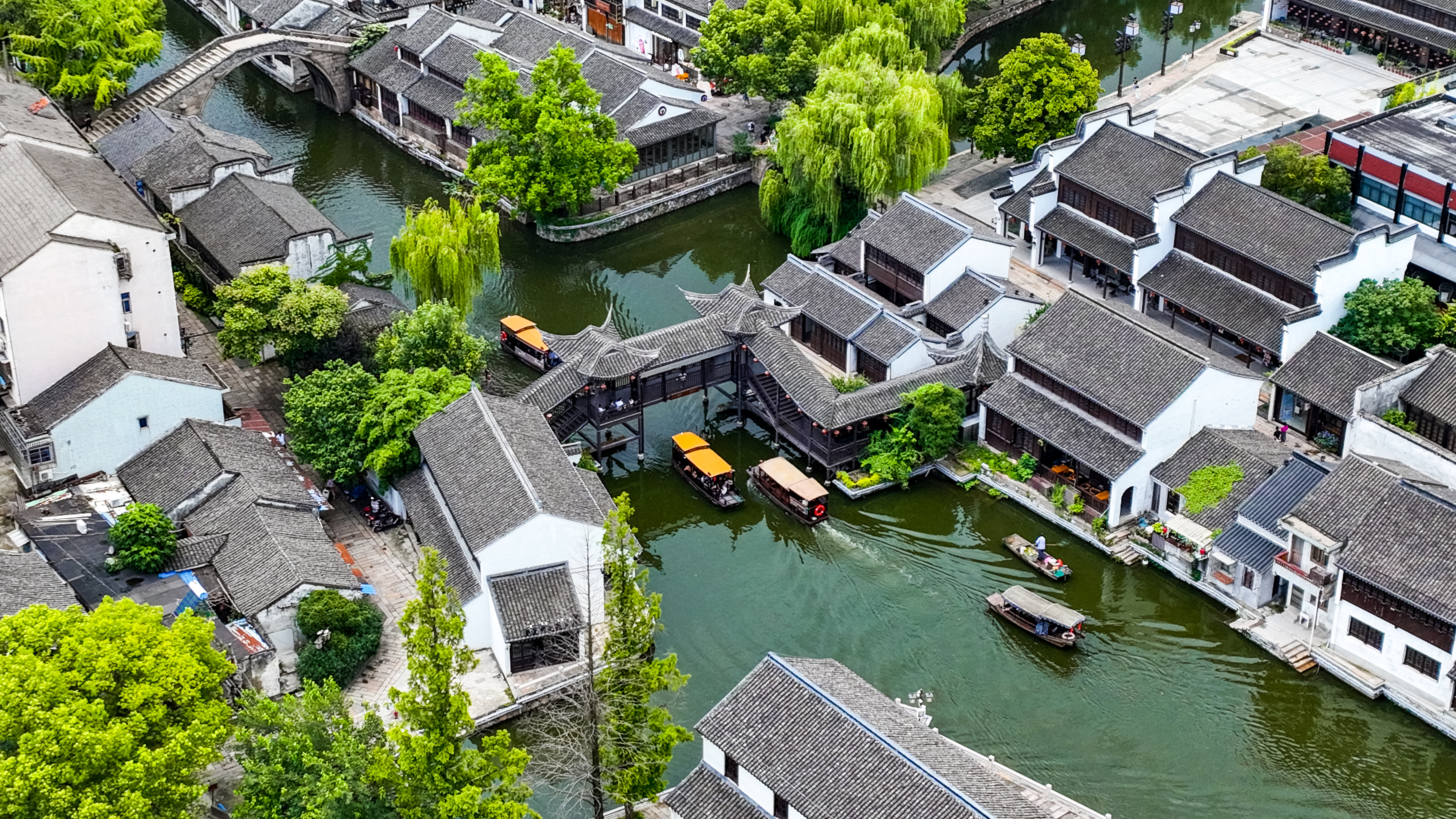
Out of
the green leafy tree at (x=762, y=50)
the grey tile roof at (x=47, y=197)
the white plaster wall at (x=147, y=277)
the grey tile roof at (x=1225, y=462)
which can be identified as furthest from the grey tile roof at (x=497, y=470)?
the green leafy tree at (x=762, y=50)

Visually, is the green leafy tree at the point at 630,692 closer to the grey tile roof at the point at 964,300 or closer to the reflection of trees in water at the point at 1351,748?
the reflection of trees in water at the point at 1351,748

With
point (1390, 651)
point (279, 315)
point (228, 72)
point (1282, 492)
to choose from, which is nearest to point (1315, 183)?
point (1282, 492)

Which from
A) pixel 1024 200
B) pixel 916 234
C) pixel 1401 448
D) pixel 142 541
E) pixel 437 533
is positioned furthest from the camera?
pixel 1024 200

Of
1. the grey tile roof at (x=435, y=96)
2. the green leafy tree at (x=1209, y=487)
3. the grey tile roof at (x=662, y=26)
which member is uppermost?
the grey tile roof at (x=435, y=96)

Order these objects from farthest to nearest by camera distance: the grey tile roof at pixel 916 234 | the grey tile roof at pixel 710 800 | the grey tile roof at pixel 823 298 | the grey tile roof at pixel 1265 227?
the grey tile roof at pixel 916 234 → the grey tile roof at pixel 823 298 → the grey tile roof at pixel 1265 227 → the grey tile roof at pixel 710 800

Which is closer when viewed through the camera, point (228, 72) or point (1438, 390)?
point (1438, 390)

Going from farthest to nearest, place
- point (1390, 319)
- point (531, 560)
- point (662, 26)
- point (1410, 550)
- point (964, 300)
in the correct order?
point (662, 26) → point (964, 300) → point (1390, 319) → point (531, 560) → point (1410, 550)

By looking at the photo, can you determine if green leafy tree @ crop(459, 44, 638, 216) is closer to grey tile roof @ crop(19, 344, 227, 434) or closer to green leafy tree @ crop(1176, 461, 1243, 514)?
grey tile roof @ crop(19, 344, 227, 434)

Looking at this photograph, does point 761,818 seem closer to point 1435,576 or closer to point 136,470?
point 1435,576

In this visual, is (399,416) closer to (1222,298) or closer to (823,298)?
(823,298)
